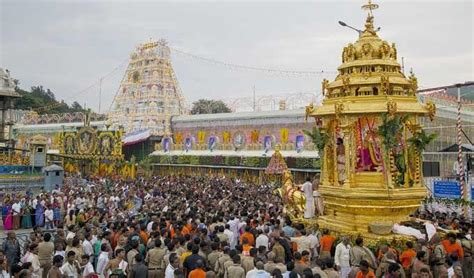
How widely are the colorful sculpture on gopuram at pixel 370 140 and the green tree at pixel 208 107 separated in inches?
2290

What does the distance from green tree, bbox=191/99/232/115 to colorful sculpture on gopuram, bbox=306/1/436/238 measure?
58173mm

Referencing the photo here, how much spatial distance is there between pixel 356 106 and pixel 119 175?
1212 inches

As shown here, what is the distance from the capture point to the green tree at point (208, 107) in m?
69.0

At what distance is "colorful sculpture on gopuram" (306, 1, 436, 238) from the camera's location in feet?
30.6

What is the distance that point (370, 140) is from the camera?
10.1 meters

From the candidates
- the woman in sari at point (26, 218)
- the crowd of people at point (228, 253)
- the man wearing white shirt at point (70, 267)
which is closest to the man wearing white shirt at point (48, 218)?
the woman in sari at point (26, 218)

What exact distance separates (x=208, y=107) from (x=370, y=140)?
60132 mm

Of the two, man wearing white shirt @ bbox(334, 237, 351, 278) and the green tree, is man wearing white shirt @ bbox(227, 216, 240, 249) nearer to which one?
man wearing white shirt @ bbox(334, 237, 351, 278)

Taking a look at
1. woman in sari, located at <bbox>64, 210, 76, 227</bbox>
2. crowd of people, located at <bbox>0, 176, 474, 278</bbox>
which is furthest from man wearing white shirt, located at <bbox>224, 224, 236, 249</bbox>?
woman in sari, located at <bbox>64, 210, 76, 227</bbox>

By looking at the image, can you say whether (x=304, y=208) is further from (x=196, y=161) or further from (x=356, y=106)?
(x=196, y=161)

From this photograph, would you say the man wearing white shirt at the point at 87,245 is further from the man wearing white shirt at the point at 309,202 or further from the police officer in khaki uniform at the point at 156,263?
the man wearing white shirt at the point at 309,202

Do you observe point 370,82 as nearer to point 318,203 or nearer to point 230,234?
point 318,203

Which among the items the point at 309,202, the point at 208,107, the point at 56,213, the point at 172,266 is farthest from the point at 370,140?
the point at 208,107

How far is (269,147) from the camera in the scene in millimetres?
36594
